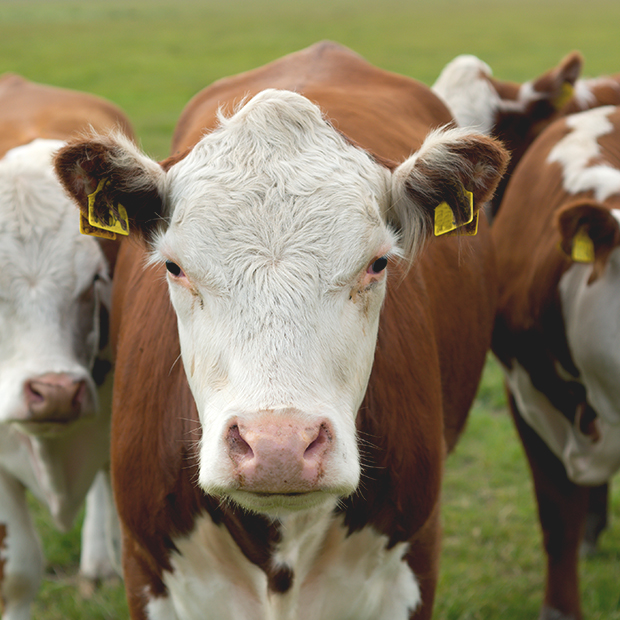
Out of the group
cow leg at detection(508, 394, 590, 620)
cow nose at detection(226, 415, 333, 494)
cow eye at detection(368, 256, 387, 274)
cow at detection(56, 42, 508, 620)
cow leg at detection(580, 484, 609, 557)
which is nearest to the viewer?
cow nose at detection(226, 415, 333, 494)

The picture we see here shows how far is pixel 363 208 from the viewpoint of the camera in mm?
2072

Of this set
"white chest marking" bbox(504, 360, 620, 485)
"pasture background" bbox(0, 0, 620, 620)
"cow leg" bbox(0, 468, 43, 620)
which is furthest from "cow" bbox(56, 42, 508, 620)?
"pasture background" bbox(0, 0, 620, 620)

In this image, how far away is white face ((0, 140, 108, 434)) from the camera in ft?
9.22

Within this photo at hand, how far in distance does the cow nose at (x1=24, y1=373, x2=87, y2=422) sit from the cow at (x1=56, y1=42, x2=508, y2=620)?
267mm

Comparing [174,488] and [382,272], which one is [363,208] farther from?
[174,488]

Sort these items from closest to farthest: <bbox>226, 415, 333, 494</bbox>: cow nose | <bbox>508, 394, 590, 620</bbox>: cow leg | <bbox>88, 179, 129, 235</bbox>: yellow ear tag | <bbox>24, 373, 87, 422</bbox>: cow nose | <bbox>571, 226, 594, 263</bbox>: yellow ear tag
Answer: <bbox>226, 415, 333, 494</bbox>: cow nose
<bbox>88, 179, 129, 235</bbox>: yellow ear tag
<bbox>24, 373, 87, 422</bbox>: cow nose
<bbox>571, 226, 594, 263</bbox>: yellow ear tag
<bbox>508, 394, 590, 620</bbox>: cow leg

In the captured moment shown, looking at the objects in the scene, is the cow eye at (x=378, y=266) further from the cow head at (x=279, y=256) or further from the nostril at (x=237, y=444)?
the nostril at (x=237, y=444)

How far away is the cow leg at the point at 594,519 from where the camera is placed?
4.21 meters

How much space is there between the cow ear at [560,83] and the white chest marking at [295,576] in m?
3.35

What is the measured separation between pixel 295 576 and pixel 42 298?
1250mm

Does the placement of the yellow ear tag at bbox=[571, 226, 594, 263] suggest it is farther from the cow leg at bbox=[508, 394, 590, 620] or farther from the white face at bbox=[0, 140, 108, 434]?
the white face at bbox=[0, 140, 108, 434]

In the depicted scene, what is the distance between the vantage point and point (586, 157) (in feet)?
12.6

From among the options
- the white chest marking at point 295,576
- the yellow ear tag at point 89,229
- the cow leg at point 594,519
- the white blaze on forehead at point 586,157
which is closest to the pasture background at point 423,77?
the cow leg at point 594,519

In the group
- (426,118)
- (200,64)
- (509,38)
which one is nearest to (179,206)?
(426,118)
